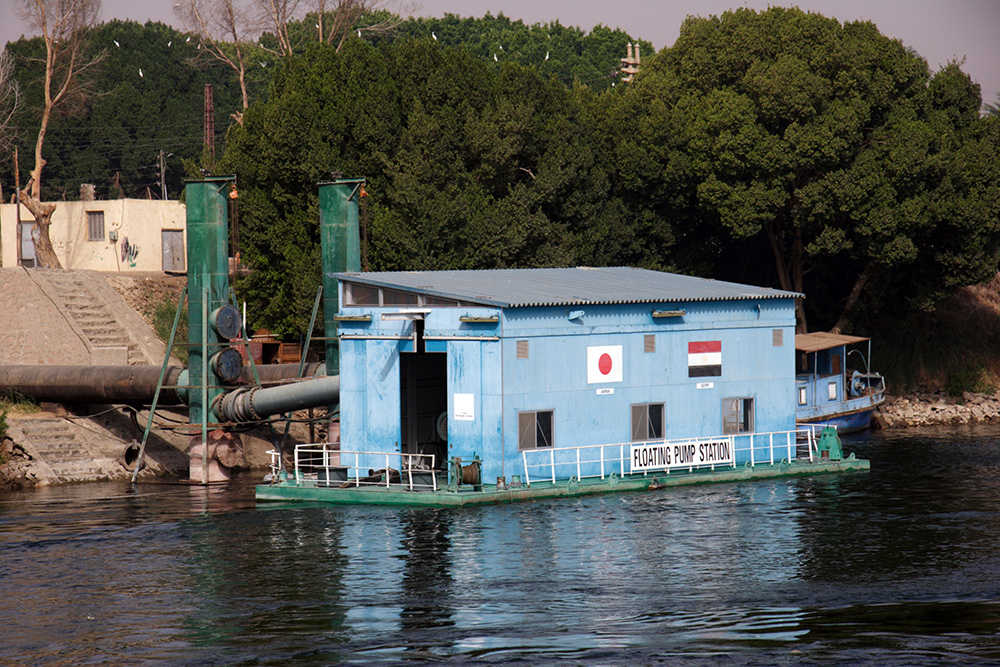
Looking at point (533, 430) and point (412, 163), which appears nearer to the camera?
point (533, 430)

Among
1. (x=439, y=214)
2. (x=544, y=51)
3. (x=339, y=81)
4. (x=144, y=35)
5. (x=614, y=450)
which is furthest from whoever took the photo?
(x=544, y=51)

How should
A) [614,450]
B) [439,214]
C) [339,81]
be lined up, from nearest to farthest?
1. [614,450]
2. [439,214]
3. [339,81]

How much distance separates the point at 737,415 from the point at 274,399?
17.0 m

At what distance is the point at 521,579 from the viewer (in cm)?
2845

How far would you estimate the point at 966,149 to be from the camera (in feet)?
212

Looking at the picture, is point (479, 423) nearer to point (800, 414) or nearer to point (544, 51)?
point (800, 414)

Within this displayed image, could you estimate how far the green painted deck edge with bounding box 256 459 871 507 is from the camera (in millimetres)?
36812

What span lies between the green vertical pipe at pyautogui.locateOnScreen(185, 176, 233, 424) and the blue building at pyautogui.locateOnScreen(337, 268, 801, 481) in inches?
275

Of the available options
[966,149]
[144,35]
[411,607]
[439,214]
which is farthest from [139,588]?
[144,35]

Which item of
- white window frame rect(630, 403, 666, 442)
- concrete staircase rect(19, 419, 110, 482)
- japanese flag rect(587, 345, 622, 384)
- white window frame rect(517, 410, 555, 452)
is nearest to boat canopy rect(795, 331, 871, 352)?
white window frame rect(630, 403, 666, 442)

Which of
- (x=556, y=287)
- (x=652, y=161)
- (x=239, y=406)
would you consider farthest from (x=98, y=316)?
(x=652, y=161)

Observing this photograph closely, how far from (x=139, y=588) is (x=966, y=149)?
51445 millimetres

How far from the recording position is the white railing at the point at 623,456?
126ft

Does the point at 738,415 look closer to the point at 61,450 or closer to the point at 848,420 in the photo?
the point at 848,420
